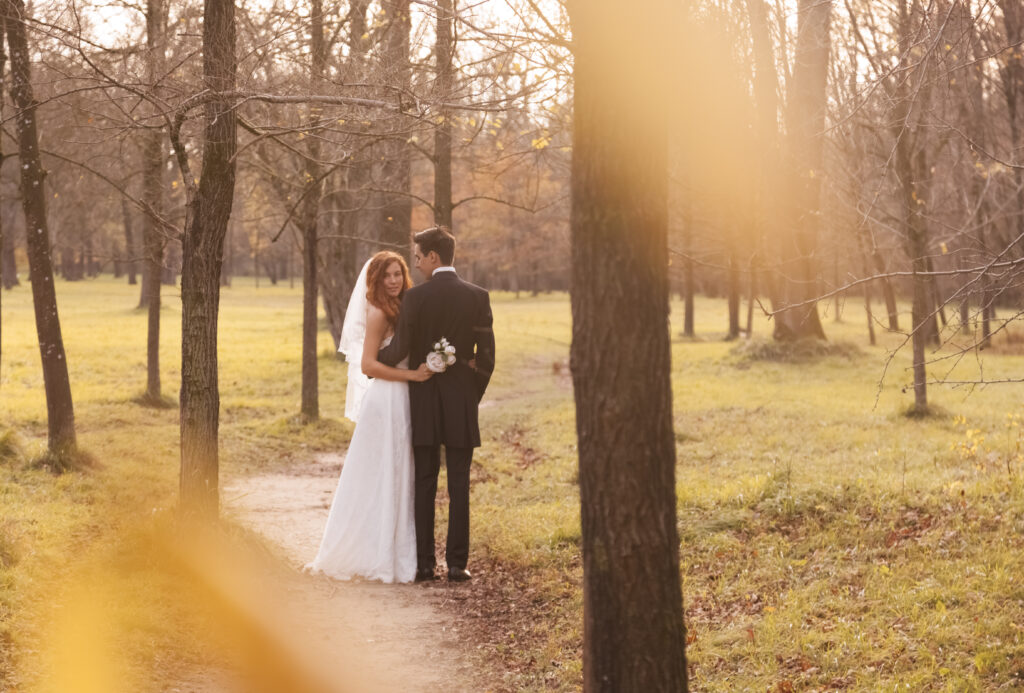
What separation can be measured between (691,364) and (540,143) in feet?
58.6

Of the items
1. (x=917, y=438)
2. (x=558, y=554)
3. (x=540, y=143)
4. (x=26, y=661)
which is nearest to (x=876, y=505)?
(x=558, y=554)

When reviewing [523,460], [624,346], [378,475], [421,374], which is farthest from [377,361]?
[523,460]

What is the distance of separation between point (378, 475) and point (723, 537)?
2.72m

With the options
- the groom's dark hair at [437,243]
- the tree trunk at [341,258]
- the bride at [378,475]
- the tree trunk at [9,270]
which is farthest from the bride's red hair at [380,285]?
the tree trunk at [9,270]

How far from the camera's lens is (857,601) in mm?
5758

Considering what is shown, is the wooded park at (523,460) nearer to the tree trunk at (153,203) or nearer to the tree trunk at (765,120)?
the tree trunk at (153,203)

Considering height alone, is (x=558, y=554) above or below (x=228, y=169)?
below

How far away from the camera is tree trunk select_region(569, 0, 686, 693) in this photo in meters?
3.31

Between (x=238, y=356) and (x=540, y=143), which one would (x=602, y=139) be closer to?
(x=540, y=143)

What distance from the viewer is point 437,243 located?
7.02m

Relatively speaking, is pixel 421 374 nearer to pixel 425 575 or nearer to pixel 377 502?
pixel 377 502

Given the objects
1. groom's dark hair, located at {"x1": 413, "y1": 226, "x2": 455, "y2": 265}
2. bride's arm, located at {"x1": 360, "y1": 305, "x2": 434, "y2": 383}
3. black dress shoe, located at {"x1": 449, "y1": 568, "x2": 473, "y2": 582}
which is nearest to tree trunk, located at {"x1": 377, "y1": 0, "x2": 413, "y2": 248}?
groom's dark hair, located at {"x1": 413, "y1": 226, "x2": 455, "y2": 265}

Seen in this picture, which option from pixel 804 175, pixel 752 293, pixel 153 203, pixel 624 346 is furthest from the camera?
pixel 804 175

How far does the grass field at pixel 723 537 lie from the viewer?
502 cm
